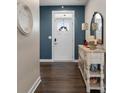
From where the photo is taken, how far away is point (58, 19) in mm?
9523

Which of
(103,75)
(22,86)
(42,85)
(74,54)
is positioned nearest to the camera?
(22,86)

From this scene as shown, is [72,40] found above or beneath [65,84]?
above

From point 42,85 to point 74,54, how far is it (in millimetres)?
4507

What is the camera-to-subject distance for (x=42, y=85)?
489 centimetres

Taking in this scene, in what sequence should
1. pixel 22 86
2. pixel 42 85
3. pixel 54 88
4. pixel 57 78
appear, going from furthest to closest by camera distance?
pixel 57 78, pixel 42 85, pixel 54 88, pixel 22 86

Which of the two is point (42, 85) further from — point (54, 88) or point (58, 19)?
point (58, 19)
